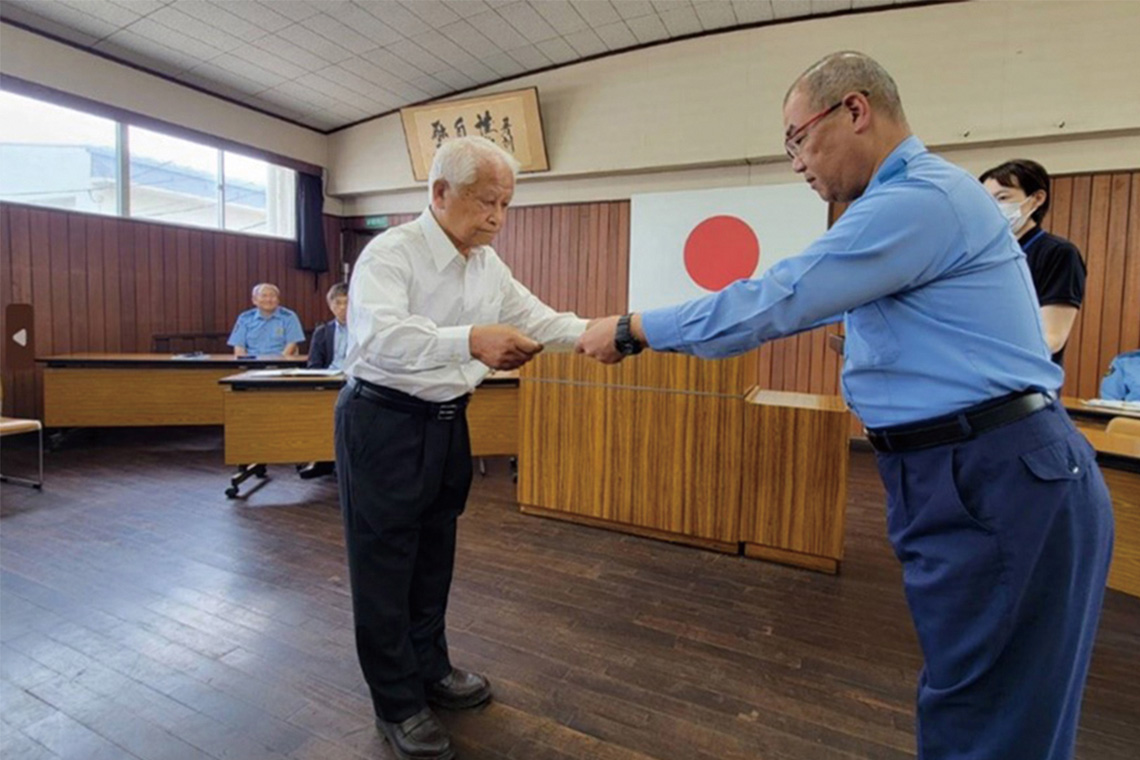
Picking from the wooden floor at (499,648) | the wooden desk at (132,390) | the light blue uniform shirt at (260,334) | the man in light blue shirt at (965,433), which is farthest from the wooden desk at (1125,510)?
the light blue uniform shirt at (260,334)

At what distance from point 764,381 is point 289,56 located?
537 cm

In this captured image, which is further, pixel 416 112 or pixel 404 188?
pixel 404 188

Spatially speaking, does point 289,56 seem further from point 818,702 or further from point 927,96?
point 818,702

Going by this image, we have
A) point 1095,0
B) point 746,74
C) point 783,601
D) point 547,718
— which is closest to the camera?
point 547,718

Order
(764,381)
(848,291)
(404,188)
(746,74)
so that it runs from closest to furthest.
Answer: (848,291), (746,74), (764,381), (404,188)

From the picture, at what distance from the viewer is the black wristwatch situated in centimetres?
125

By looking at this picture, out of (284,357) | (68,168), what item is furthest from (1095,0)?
(68,168)

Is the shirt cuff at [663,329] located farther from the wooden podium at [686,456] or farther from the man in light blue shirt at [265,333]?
the man in light blue shirt at [265,333]

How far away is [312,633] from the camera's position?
7.05ft

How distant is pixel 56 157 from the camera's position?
5.12m

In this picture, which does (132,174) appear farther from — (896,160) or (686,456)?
(896,160)

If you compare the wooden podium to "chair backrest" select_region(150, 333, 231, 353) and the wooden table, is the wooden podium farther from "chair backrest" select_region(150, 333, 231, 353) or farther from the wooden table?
"chair backrest" select_region(150, 333, 231, 353)

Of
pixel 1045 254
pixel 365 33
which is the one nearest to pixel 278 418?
pixel 365 33

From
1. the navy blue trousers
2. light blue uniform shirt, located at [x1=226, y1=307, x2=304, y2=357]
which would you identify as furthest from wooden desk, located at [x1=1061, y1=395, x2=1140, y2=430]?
light blue uniform shirt, located at [x1=226, y1=307, x2=304, y2=357]
